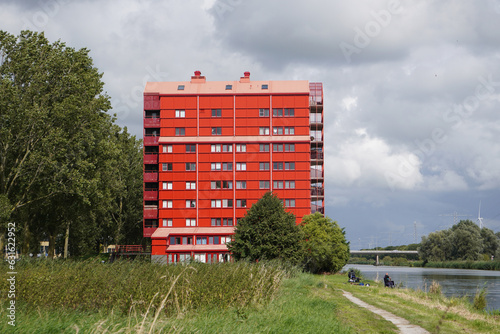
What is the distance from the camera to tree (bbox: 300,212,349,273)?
241ft

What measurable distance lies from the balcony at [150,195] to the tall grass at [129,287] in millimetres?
69172

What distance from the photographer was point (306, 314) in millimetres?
19062

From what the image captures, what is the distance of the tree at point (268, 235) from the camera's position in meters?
60.9

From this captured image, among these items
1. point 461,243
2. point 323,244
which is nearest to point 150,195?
point 323,244

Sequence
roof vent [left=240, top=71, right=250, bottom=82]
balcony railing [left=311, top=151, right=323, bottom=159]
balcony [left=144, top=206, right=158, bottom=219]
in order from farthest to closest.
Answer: balcony railing [left=311, top=151, right=323, bottom=159] < roof vent [left=240, top=71, right=250, bottom=82] < balcony [left=144, top=206, right=158, bottom=219]

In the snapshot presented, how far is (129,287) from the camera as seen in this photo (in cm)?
1881

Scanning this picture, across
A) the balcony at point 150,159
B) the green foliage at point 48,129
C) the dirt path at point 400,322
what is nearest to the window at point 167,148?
the balcony at point 150,159

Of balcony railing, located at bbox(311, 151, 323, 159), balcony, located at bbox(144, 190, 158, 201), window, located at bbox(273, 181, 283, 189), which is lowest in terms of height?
balcony, located at bbox(144, 190, 158, 201)

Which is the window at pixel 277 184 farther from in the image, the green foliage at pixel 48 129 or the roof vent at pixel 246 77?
the green foliage at pixel 48 129

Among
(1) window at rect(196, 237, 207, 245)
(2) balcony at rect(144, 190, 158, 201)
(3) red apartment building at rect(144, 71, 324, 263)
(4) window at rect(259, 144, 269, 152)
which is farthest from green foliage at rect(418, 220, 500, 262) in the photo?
(2) balcony at rect(144, 190, 158, 201)

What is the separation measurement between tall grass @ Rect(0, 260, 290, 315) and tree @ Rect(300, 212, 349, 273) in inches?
2004

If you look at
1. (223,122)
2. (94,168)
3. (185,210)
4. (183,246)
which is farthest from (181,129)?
(94,168)

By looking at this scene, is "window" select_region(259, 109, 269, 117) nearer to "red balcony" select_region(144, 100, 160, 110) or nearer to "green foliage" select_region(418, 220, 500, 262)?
"red balcony" select_region(144, 100, 160, 110)

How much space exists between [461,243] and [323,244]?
6173cm
